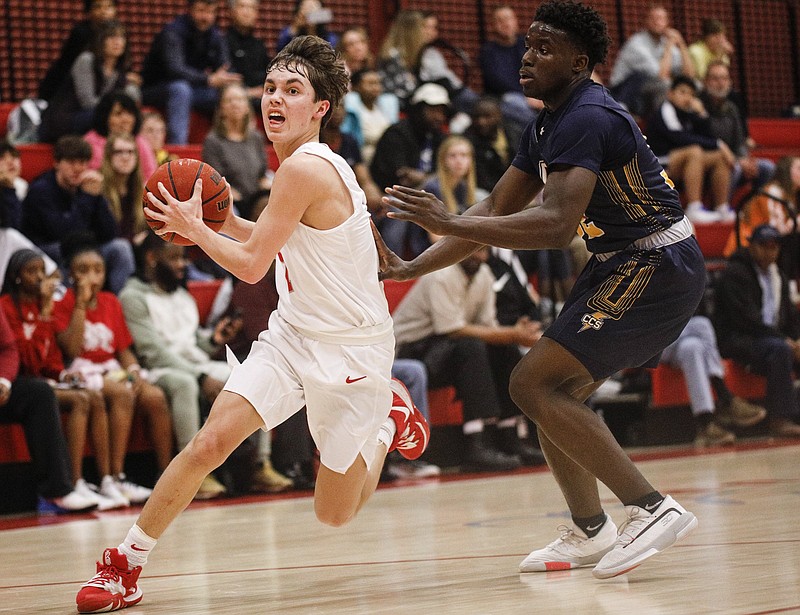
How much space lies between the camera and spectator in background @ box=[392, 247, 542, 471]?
26.0ft

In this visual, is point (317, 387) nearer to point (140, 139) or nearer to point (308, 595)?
point (308, 595)

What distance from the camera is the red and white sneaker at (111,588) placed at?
348 cm

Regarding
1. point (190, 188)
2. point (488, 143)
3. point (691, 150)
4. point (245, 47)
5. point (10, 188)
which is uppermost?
point (190, 188)

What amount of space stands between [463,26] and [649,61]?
87.1 inches

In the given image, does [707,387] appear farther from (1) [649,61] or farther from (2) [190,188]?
(2) [190,188]

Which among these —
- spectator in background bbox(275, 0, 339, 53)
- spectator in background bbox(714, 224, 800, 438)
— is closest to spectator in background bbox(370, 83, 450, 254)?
spectator in background bbox(275, 0, 339, 53)

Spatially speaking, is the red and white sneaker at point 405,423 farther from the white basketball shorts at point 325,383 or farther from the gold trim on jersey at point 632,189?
the gold trim on jersey at point 632,189

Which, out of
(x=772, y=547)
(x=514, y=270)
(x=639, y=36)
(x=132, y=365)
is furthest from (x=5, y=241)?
(x=639, y=36)

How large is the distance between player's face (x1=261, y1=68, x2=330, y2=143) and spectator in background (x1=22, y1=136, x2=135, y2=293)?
4.22 meters

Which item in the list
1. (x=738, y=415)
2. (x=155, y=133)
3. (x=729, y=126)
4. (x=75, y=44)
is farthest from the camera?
(x=729, y=126)

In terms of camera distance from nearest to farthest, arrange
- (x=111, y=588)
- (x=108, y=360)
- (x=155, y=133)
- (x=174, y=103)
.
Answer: (x=111, y=588), (x=108, y=360), (x=155, y=133), (x=174, y=103)

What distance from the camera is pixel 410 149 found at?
9680 millimetres

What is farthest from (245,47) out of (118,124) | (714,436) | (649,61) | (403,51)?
(714,436)

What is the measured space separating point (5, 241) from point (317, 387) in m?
4.21
